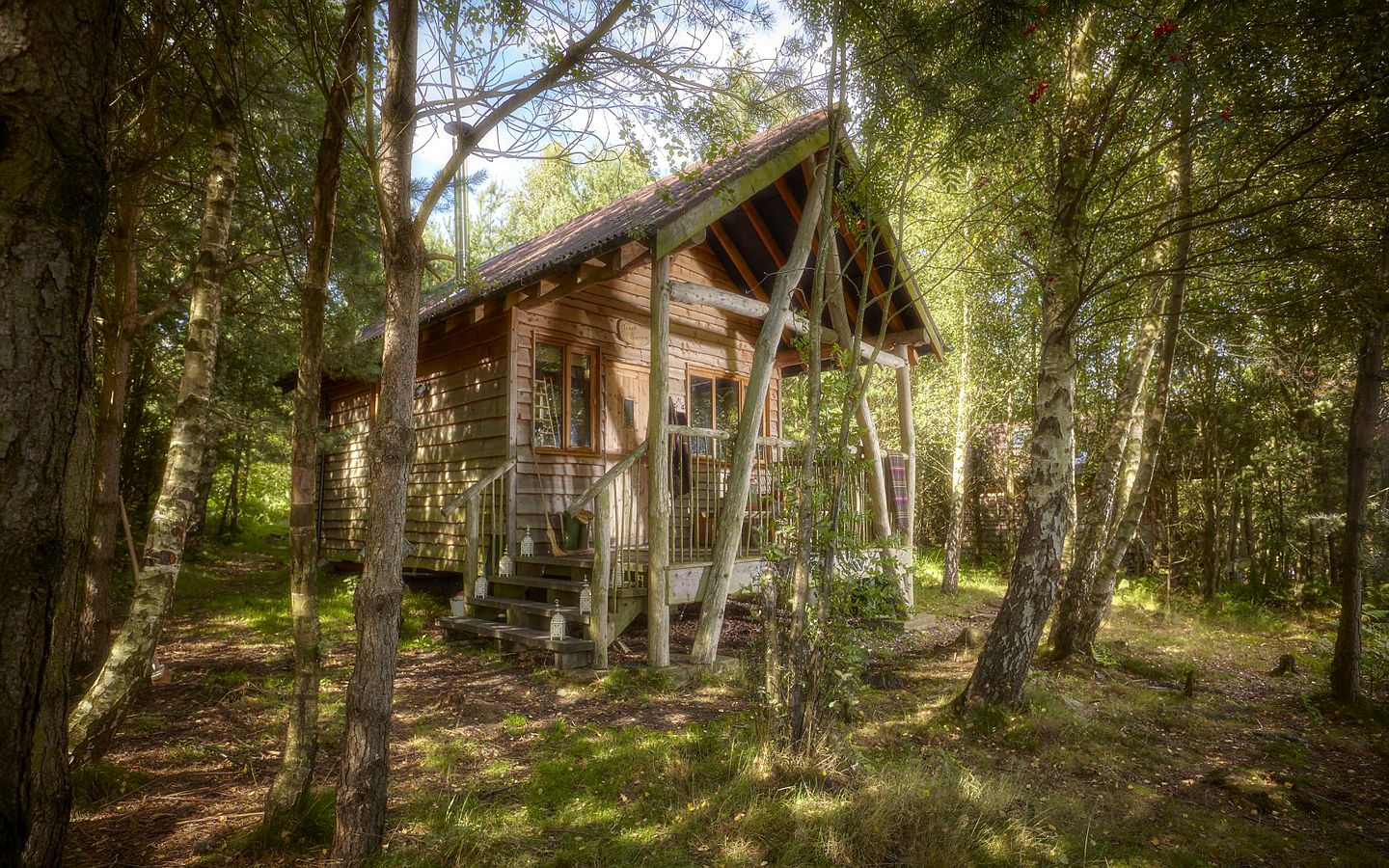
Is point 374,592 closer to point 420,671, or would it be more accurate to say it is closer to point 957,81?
point 420,671

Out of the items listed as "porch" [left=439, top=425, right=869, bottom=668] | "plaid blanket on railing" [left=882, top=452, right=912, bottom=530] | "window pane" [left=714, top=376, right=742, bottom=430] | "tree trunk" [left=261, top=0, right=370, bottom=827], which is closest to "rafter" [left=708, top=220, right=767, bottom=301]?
"window pane" [left=714, top=376, right=742, bottom=430]

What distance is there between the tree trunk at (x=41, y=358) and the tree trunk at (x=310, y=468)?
4.32 feet

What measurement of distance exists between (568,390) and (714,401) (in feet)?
8.53

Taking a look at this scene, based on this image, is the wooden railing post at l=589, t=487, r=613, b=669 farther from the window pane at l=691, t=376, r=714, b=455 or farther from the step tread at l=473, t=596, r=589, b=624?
the window pane at l=691, t=376, r=714, b=455

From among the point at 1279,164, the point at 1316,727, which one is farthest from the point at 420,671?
the point at 1279,164

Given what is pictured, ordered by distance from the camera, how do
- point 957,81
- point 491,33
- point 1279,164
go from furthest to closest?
point 1279,164
point 957,81
point 491,33

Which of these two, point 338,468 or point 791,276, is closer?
point 791,276

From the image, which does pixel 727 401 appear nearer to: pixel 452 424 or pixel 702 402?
pixel 702 402

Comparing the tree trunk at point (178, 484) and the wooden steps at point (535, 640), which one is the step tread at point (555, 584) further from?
the tree trunk at point (178, 484)

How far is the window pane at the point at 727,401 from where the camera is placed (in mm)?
10562

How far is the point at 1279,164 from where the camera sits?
544 cm

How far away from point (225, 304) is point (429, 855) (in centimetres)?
725

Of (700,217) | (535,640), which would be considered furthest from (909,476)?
(535,640)

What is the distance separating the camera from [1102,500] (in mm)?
7059
